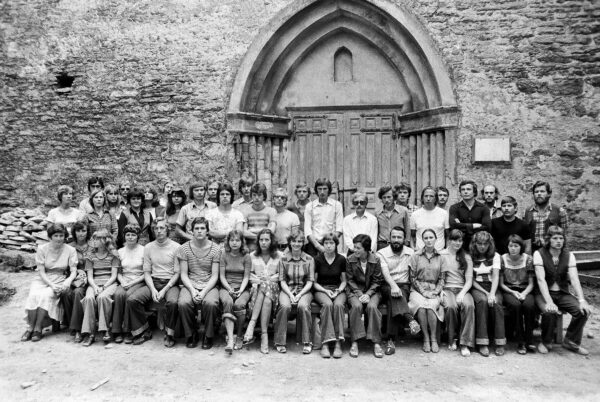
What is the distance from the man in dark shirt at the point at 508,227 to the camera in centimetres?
479

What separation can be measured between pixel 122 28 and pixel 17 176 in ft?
9.55

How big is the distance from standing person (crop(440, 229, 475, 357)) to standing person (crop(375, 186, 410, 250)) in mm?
551

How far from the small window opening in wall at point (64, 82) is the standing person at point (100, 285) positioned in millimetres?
3979

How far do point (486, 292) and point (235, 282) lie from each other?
2279 millimetres

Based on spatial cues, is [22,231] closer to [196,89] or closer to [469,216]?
[196,89]

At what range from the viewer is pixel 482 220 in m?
4.89

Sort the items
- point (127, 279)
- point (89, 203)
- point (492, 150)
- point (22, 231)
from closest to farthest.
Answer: point (127, 279) → point (89, 203) → point (492, 150) → point (22, 231)

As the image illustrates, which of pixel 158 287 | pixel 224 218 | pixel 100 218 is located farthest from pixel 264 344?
pixel 100 218

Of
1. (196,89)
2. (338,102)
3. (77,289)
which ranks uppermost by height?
(196,89)

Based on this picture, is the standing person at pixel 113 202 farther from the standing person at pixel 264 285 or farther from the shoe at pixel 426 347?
the shoe at pixel 426 347

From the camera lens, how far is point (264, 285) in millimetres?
4473

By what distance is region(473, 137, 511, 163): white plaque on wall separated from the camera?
686 cm

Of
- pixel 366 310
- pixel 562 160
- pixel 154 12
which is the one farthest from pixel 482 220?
pixel 154 12

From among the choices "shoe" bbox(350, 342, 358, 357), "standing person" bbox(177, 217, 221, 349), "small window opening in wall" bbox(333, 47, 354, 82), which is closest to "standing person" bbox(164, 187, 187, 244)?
"standing person" bbox(177, 217, 221, 349)
